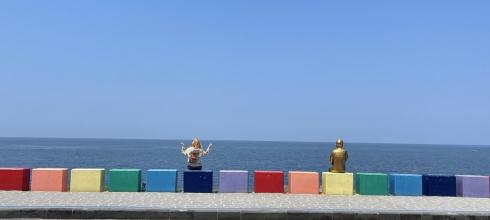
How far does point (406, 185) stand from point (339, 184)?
2.12 meters

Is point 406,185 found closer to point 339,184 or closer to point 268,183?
point 339,184

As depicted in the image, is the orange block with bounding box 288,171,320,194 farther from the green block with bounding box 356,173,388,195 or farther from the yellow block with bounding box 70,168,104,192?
the yellow block with bounding box 70,168,104,192

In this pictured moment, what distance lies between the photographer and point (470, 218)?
42.4 ft

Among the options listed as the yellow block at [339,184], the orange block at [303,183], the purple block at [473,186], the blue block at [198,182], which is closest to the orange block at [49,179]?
the blue block at [198,182]

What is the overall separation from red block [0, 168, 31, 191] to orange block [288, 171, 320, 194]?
8.08 metres

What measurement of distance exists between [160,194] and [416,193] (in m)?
7.92

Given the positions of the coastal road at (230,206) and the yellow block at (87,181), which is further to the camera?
the yellow block at (87,181)

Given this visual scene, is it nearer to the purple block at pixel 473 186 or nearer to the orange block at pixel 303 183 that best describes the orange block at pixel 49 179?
the orange block at pixel 303 183

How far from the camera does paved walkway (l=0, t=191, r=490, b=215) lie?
13312mm

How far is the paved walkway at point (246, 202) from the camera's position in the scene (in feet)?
43.7

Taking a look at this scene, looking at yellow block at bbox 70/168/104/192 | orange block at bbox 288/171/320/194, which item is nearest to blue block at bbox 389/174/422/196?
orange block at bbox 288/171/320/194

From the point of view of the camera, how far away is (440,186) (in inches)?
678

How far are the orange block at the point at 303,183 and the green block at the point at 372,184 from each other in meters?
1.36

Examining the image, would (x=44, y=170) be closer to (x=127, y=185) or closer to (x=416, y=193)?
(x=127, y=185)
